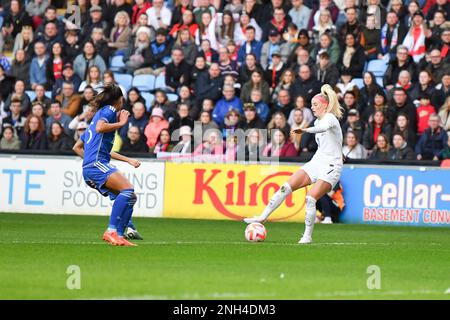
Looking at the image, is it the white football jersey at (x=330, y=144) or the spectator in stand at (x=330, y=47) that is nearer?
the white football jersey at (x=330, y=144)

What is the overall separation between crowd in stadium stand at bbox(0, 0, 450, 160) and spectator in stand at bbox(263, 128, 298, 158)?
0.03m

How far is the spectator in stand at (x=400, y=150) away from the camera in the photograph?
23.3 meters

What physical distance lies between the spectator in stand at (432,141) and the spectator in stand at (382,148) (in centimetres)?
62

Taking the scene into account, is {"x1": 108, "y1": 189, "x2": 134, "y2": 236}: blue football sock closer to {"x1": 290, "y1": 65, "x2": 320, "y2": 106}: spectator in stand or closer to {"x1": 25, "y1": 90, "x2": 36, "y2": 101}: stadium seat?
{"x1": 290, "y1": 65, "x2": 320, "y2": 106}: spectator in stand

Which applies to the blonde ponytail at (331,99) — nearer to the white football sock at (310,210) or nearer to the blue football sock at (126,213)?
the white football sock at (310,210)

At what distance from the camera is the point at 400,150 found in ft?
76.8

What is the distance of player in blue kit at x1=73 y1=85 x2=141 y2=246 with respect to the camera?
1556cm

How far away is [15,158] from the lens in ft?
80.2

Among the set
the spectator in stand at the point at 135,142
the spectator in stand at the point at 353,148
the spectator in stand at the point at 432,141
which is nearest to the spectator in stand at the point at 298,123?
the spectator in stand at the point at 353,148

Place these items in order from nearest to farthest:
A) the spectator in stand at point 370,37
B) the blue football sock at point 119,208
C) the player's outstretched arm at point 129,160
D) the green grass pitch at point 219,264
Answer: the green grass pitch at point 219,264 → the blue football sock at point 119,208 → the player's outstretched arm at point 129,160 → the spectator in stand at point 370,37

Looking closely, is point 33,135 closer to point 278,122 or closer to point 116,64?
point 116,64

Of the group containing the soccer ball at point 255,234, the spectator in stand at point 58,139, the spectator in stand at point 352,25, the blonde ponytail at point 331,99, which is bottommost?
the soccer ball at point 255,234
